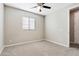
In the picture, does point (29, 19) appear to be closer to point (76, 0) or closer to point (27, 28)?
point (27, 28)

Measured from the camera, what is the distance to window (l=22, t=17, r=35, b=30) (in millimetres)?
4730

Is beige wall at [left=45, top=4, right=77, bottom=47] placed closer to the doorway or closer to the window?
the doorway

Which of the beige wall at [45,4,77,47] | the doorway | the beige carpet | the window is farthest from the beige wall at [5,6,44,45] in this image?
the doorway

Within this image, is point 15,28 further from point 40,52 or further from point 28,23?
point 40,52

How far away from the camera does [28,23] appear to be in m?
5.02

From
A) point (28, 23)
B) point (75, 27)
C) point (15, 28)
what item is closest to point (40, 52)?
point (15, 28)

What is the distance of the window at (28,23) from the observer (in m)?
4.73

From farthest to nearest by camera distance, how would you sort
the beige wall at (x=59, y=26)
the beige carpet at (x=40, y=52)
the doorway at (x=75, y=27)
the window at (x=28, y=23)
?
the window at (x=28, y=23), the doorway at (x=75, y=27), the beige wall at (x=59, y=26), the beige carpet at (x=40, y=52)

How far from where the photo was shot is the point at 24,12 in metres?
4.60

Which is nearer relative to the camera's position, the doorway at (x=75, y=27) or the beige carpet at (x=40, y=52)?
the beige carpet at (x=40, y=52)

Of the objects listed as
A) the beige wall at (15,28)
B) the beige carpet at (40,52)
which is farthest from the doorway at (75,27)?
the beige wall at (15,28)

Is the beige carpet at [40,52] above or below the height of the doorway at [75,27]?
below

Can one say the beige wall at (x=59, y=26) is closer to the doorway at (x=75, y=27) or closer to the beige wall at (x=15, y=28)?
the doorway at (x=75, y=27)

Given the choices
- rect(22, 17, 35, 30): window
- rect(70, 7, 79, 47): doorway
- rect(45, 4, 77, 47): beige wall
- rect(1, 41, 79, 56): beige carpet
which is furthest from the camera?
rect(22, 17, 35, 30): window
